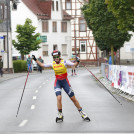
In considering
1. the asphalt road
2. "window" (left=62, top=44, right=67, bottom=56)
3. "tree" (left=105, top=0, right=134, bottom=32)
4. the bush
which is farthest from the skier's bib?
"window" (left=62, top=44, right=67, bottom=56)

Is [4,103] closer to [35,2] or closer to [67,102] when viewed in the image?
[67,102]

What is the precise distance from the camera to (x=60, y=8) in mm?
70750

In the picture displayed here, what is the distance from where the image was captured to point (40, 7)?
7081 centimetres

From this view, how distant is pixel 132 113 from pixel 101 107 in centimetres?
186

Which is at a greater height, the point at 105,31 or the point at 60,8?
the point at 60,8

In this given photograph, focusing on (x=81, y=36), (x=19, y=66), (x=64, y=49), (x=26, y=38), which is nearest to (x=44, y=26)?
(x=64, y=49)

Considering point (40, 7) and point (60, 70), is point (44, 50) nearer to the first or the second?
point (40, 7)

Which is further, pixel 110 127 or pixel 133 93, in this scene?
pixel 133 93

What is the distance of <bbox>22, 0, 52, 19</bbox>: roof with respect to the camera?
6800cm

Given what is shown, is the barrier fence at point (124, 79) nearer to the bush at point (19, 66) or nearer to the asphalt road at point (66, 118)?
the asphalt road at point (66, 118)

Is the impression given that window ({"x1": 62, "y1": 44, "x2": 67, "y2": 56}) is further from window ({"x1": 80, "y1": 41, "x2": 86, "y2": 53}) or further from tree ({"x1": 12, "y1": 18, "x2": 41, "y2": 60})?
tree ({"x1": 12, "y1": 18, "x2": 41, "y2": 60})

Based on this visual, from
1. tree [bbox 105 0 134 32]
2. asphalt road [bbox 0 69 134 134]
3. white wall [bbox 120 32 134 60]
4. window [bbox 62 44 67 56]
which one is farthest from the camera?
white wall [bbox 120 32 134 60]

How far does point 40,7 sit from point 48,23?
3123mm

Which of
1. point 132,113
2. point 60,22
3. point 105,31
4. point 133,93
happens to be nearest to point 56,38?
point 60,22
